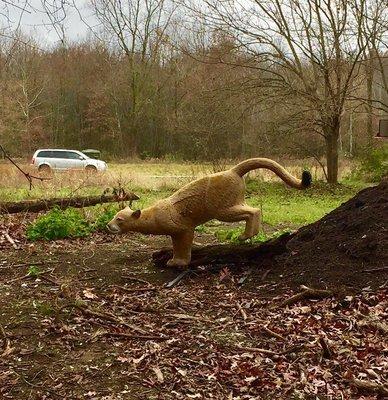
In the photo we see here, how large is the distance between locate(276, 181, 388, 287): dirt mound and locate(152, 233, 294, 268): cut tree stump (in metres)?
0.18

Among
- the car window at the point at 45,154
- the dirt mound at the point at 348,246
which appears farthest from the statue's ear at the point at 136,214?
the car window at the point at 45,154

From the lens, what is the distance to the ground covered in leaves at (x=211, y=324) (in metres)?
3.74

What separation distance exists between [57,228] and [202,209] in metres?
3.52

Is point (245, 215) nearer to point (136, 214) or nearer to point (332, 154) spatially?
point (136, 214)

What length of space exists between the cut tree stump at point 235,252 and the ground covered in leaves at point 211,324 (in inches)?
4.1

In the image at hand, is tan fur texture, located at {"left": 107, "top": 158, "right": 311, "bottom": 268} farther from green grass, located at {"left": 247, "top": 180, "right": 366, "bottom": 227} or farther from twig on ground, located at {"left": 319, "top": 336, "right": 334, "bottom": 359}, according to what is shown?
green grass, located at {"left": 247, "top": 180, "right": 366, "bottom": 227}

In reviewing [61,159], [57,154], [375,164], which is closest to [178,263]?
[375,164]

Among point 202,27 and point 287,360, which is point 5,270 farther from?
point 202,27

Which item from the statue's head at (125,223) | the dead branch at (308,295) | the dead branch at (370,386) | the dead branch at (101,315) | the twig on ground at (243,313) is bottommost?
the dead branch at (370,386)

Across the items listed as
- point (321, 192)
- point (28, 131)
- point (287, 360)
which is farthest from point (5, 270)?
point (28, 131)

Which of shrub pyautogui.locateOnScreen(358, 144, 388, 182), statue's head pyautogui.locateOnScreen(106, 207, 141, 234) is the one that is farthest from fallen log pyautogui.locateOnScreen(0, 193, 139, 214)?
shrub pyautogui.locateOnScreen(358, 144, 388, 182)

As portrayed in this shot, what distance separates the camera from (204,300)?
552 cm

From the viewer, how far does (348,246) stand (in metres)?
6.00

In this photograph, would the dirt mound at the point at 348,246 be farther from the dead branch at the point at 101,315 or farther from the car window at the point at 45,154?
the car window at the point at 45,154
